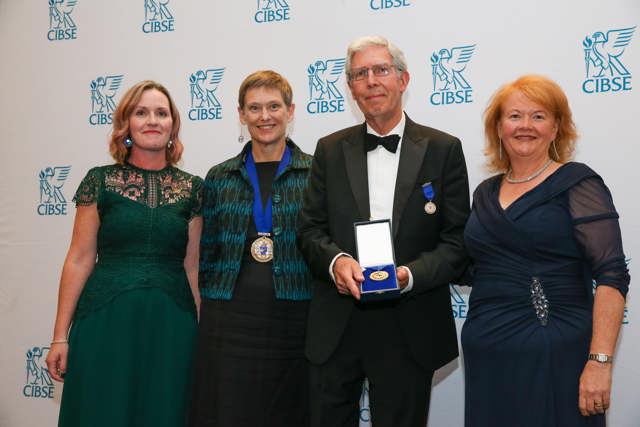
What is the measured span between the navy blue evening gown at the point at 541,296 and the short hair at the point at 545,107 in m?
0.17

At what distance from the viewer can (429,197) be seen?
2.29 metres

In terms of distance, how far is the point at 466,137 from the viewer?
3.38 metres

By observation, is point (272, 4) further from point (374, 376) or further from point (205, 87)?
point (374, 376)

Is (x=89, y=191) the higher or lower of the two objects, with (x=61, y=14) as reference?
lower

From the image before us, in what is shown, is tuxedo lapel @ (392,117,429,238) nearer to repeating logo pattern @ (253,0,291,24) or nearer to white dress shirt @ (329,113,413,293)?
white dress shirt @ (329,113,413,293)

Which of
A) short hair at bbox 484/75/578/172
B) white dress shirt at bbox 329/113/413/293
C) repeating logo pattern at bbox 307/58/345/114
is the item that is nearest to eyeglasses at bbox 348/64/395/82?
white dress shirt at bbox 329/113/413/293

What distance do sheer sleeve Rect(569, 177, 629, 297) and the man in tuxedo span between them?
42cm

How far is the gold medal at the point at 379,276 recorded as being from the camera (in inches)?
80.0

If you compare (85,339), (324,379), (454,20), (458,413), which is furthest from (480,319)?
(454,20)

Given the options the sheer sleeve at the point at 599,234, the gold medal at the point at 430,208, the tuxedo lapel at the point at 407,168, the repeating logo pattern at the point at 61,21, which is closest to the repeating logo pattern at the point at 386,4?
the tuxedo lapel at the point at 407,168

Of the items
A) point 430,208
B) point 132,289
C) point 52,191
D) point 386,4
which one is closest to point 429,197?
point 430,208

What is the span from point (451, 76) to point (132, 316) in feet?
6.87

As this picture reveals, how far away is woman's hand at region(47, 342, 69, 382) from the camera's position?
2.67 m

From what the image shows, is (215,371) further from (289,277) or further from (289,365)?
(289,277)
